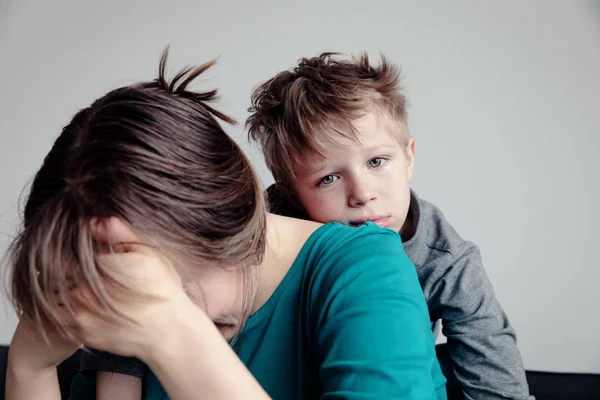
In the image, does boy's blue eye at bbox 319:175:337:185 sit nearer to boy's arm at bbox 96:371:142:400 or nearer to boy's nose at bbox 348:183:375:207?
boy's nose at bbox 348:183:375:207

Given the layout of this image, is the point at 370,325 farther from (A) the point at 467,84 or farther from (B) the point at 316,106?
(A) the point at 467,84

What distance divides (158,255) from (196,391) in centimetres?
16

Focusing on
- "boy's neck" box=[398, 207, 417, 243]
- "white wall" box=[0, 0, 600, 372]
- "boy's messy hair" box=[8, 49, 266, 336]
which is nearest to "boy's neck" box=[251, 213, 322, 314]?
"boy's messy hair" box=[8, 49, 266, 336]

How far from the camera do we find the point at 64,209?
0.74 metres

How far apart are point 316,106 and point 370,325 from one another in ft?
1.89

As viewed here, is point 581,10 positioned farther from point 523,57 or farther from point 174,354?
point 174,354

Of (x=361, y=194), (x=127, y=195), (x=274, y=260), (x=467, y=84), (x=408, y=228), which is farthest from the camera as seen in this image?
(x=467, y=84)

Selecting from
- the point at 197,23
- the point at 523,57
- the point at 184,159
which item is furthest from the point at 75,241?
the point at 523,57

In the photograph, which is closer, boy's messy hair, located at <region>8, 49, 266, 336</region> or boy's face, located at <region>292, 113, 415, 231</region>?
boy's messy hair, located at <region>8, 49, 266, 336</region>

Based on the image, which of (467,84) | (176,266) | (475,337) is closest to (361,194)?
(475,337)

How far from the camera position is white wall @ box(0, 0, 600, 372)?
6.42 feet

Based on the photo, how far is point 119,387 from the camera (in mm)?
1094

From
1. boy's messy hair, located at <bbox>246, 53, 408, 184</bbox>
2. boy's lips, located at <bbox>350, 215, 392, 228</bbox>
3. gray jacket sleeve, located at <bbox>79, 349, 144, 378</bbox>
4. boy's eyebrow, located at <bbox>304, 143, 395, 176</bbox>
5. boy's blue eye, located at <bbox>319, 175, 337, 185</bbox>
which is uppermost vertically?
boy's messy hair, located at <bbox>246, 53, 408, 184</bbox>

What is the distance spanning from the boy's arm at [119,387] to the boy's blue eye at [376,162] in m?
0.57
